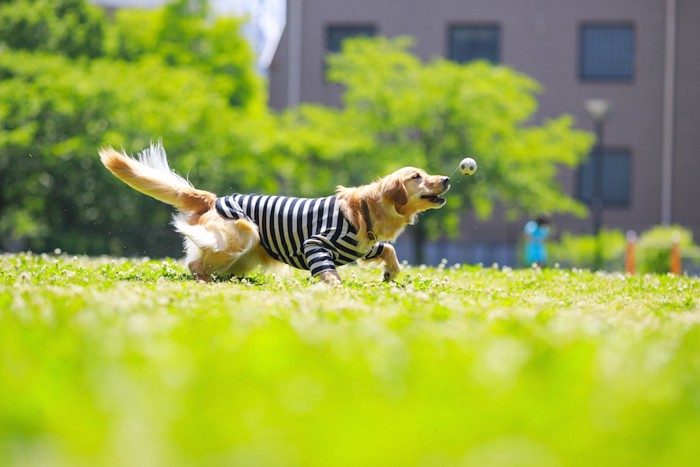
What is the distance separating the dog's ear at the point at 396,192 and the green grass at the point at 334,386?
2.85 m

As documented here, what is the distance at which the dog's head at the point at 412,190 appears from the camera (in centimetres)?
907

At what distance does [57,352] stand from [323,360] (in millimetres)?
1148

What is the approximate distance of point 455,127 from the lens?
1151 inches

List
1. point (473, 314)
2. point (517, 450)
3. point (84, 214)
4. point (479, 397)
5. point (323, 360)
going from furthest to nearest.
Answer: point (84, 214)
point (473, 314)
point (323, 360)
point (479, 397)
point (517, 450)

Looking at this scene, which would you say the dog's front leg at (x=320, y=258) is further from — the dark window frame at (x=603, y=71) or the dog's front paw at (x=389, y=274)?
the dark window frame at (x=603, y=71)

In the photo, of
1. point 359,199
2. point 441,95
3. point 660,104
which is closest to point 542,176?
point 441,95

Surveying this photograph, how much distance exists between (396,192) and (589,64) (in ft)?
97.0

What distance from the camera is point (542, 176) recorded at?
29719 millimetres

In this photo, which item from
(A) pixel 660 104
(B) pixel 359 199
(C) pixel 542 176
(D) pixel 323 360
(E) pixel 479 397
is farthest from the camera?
(A) pixel 660 104

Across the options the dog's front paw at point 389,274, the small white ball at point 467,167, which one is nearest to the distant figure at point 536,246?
the small white ball at point 467,167

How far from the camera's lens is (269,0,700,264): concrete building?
3572 cm

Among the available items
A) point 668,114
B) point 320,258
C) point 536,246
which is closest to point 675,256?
point 536,246

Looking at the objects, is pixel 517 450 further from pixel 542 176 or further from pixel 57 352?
pixel 542 176

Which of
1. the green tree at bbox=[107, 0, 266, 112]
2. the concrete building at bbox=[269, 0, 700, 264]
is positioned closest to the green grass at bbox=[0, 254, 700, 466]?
the concrete building at bbox=[269, 0, 700, 264]
